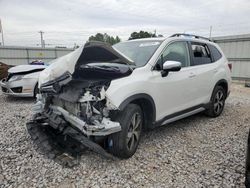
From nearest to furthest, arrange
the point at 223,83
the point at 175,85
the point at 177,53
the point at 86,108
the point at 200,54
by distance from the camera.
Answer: the point at 86,108 < the point at 175,85 < the point at 177,53 < the point at 200,54 < the point at 223,83

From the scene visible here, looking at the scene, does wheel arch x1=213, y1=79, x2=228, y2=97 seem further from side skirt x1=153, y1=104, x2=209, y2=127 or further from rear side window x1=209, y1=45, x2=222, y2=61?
side skirt x1=153, y1=104, x2=209, y2=127

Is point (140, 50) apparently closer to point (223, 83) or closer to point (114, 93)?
point (114, 93)

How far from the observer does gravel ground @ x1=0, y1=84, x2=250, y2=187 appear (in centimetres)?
284

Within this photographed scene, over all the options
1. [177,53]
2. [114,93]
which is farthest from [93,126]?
[177,53]

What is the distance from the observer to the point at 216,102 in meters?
5.37

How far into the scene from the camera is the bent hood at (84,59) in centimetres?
317

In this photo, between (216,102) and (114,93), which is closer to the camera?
(114,93)

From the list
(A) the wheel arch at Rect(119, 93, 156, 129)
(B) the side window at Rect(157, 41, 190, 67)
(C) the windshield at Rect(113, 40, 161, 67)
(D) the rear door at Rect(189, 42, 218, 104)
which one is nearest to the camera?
(A) the wheel arch at Rect(119, 93, 156, 129)

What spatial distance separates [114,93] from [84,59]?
0.77 meters

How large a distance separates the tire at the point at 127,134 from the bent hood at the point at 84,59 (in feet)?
2.45

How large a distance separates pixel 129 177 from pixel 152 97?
48.4 inches

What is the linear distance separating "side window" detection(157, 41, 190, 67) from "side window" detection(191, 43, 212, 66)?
9.1 inches

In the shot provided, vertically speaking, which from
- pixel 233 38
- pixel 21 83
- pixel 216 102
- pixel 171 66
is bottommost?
pixel 216 102

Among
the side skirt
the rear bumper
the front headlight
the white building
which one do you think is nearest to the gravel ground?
the side skirt
